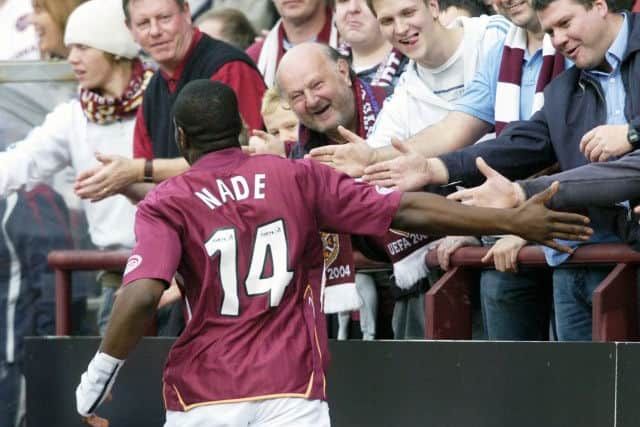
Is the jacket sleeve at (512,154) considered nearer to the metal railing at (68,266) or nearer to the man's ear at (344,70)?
the man's ear at (344,70)

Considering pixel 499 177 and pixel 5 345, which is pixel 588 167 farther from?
pixel 5 345

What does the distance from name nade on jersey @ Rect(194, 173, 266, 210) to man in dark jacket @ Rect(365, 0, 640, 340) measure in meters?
0.64

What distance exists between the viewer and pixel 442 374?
6.38 metres

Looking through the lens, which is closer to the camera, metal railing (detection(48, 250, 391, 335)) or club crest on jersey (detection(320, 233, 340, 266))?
club crest on jersey (detection(320, 233, 340, 266))

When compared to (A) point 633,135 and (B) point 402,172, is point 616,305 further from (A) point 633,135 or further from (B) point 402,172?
(B) point 402,172

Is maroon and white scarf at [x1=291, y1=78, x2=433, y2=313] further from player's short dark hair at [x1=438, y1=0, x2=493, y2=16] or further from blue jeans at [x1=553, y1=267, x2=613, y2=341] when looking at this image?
player's short dark hair at [x1=438, y1=0, x2=493, y2=16]

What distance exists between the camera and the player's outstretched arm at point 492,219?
5.31 m

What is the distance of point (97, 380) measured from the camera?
5391 mm

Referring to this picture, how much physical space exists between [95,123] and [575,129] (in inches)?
120

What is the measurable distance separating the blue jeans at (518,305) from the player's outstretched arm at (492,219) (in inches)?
34.0

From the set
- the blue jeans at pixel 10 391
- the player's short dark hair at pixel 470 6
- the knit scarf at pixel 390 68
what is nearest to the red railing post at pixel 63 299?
the blue jeans at pixel 10 391

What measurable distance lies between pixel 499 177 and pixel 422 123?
1341mm

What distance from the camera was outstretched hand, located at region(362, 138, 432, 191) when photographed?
5918 mm

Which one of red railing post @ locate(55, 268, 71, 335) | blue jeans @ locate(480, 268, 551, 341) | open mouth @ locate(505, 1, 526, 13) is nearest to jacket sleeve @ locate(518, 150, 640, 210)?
blue jeans @ locate(480, 268, 551, 341)
